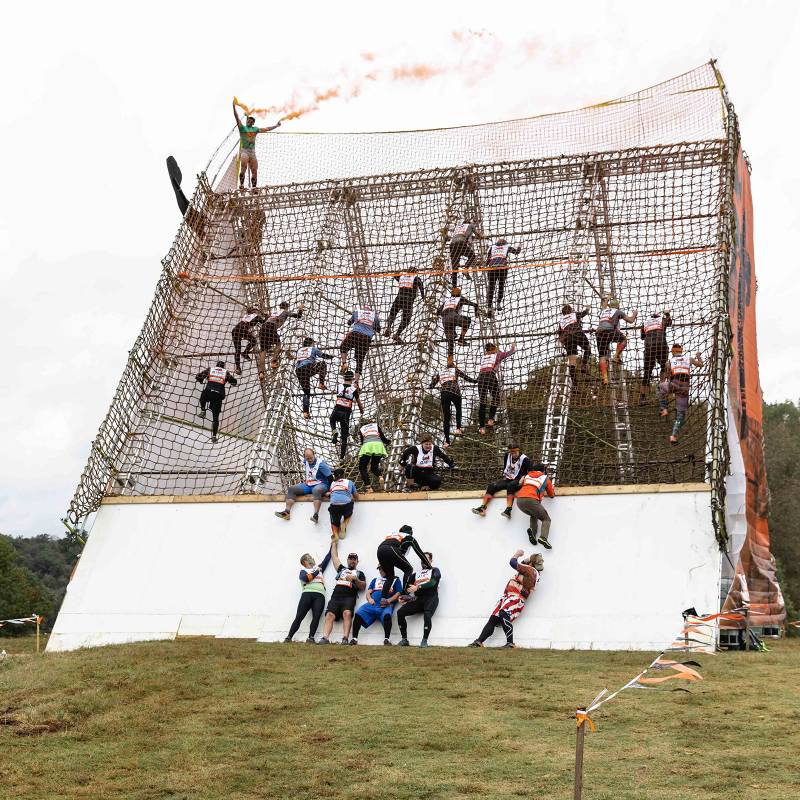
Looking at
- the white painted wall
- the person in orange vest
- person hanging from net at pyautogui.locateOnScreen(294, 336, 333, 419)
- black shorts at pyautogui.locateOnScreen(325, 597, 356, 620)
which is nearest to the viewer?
the white painted wall

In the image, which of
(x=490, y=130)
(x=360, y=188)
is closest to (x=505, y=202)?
(x=490, y=130)

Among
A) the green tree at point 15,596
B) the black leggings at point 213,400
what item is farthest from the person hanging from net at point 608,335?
the green tree at point 15,596

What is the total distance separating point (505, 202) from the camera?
947 inches

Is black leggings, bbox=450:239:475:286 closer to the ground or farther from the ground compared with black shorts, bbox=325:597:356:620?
farther from the ground

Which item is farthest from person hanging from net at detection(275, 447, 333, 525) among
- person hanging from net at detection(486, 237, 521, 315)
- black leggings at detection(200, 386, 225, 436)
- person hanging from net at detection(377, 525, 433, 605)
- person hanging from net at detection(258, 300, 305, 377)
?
person hanging from net at detection(486, 237, 521, 315)

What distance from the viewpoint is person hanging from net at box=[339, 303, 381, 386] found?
2270cm

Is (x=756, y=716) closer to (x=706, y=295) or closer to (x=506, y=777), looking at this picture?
(x=506, y=777)

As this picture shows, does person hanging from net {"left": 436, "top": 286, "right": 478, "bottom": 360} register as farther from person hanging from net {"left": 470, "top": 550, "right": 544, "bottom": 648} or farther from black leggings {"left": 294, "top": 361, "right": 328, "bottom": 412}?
person hanging from net {"left": 470, "top": 550, "right": 544, "bottom": 648}

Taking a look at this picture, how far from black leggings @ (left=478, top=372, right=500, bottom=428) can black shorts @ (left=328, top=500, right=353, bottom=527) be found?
153 inches

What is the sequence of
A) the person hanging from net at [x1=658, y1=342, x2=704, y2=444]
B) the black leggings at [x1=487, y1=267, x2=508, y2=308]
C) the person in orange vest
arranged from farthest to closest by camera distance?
1. the black leggings at [x1=487, y1=267, x2=508, y2=308]
2. the person hanging from net at [x1=658, y1=342, x2=704, y2=444]
3. the person in orange vest

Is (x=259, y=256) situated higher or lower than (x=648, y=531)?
higher

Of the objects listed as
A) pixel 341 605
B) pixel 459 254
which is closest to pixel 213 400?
pixel 459 254

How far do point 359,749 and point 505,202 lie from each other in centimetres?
1614

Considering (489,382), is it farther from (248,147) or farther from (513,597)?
(248,147)
